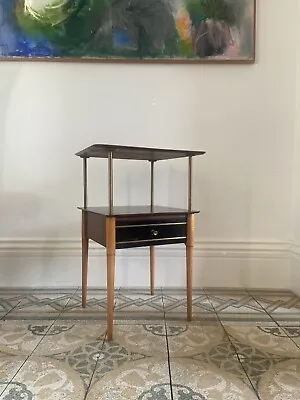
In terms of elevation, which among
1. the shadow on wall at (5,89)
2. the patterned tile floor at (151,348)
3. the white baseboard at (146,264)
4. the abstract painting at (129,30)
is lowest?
the patterned tile floor at (151,348)

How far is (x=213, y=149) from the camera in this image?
7.49 ft

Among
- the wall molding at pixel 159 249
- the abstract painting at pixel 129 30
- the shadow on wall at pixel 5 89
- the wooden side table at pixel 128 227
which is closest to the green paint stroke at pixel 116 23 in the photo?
the abstract painting at pixel 129 30

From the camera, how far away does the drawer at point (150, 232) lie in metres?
1.54

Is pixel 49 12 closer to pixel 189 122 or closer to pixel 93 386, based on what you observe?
pixel 189 122

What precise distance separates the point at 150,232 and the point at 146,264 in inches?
28.1

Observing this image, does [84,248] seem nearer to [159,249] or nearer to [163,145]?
[159,249]

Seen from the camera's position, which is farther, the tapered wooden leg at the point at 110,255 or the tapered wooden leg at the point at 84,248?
the tapered wooden leg at the point at 84,248

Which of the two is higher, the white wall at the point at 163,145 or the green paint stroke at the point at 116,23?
the green paint stroke at the point at 116,23

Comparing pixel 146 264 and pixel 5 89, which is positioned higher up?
pixel 5 89

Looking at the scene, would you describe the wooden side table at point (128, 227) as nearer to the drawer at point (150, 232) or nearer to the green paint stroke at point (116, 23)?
the drawer at point (150, 232)

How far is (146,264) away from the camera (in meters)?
2.28

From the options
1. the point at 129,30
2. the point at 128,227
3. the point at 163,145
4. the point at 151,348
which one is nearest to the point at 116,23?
the point at 129,30

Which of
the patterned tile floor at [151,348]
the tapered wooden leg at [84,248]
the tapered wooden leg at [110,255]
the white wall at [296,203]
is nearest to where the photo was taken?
the patterned tile floor at [151,348]

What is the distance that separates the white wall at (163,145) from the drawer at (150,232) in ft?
2.02
